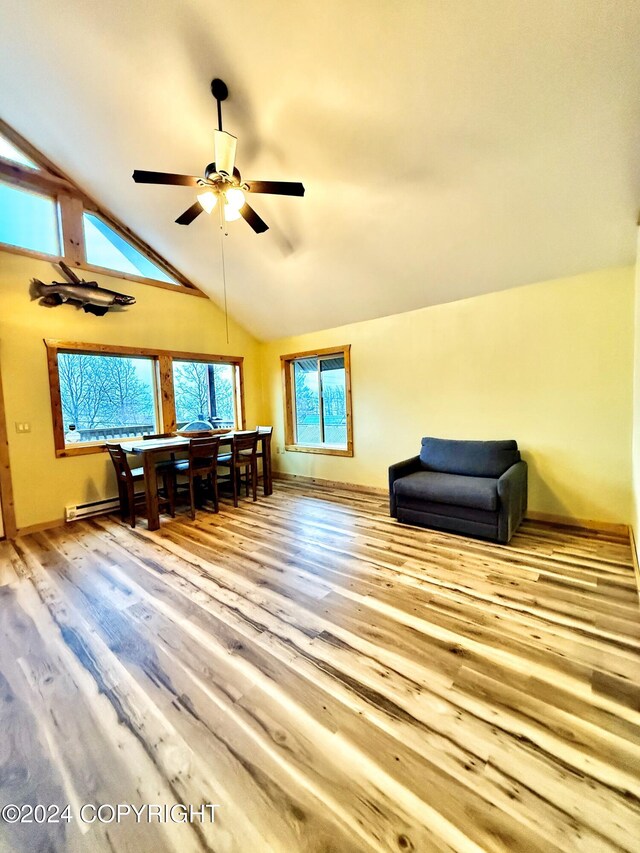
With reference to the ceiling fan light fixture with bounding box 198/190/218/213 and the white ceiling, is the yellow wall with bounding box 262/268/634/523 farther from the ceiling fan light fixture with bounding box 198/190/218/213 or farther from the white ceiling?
the ceiling fan light fixture with bounding box 198/190/218/213

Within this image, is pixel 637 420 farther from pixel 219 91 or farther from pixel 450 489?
pixel 219 91

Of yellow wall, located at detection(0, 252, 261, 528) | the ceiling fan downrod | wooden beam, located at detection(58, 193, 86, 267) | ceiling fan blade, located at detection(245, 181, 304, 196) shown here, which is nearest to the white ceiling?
the ceiling fan downrod

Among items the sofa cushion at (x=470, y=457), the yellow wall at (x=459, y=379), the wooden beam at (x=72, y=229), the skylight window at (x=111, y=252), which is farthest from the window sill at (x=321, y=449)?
the wooden beam at (x=72, y=229)

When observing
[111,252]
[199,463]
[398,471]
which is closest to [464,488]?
[398,471]

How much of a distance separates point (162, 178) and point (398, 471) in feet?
10.9

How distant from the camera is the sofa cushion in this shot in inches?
136

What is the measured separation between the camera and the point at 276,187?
2.48 metres

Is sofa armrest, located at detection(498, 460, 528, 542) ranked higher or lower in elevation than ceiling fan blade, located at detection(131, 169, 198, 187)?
lower

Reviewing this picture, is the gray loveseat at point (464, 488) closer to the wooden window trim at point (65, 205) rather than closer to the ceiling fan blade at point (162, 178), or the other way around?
the ceiling fan blade at point (162, 178)

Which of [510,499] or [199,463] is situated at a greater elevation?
[199,463]

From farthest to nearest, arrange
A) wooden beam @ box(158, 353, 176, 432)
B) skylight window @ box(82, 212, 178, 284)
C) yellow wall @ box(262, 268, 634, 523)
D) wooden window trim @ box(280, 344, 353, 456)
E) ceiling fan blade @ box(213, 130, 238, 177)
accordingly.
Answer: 1. wooden window trim @ box(280, 344, 353, 456)
2. wooden beam @ box(158, 353, 176, 432)
3. skylight window @ box(82, 212, 178, 284)
4. yellow wall @ box(262, 268, 634, 523)
5. ceiling fan blade @ box(213, 130, 238, 177)

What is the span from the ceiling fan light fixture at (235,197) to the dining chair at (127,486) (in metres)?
2.76

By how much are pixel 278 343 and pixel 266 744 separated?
5.43m

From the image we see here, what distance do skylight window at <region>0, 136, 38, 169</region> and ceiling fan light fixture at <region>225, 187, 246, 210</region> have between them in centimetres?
299
